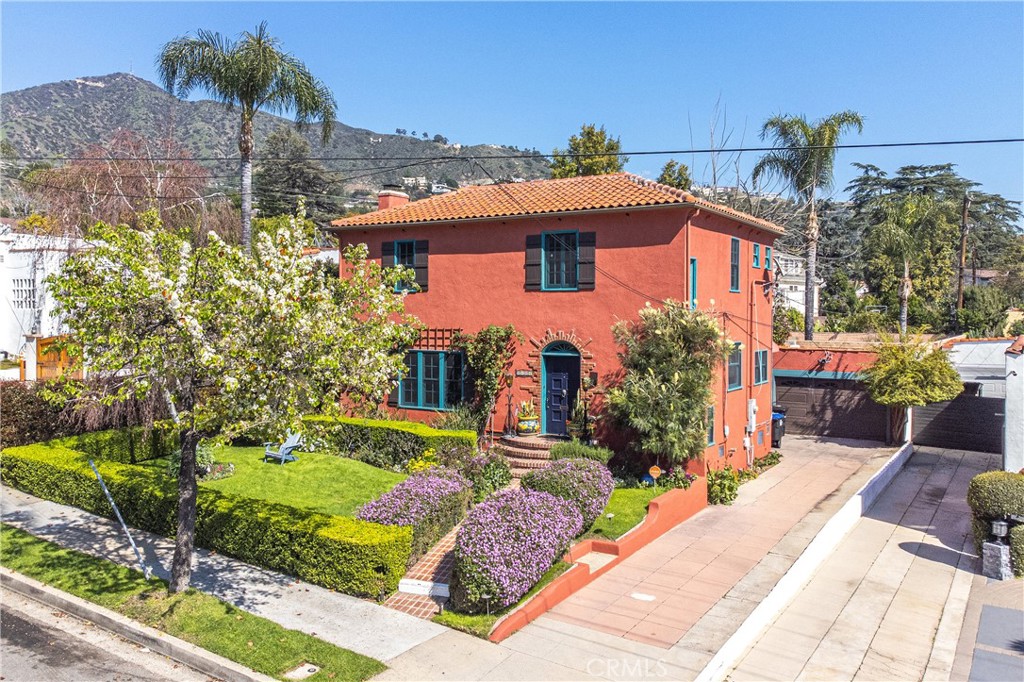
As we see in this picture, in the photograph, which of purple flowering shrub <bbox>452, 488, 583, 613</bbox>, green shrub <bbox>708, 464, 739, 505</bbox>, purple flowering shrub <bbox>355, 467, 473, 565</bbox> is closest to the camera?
purple flowering shrub <bbox>452, 488, 583, 613</bbox>

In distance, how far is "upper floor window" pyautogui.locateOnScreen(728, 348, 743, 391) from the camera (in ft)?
65.7

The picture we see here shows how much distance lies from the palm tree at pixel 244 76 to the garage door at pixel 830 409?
1893 centimetres

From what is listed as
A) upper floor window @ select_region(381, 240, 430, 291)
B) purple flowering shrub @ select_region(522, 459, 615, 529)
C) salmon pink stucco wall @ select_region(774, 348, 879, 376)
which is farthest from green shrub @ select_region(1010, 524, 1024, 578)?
upper floor window @ select_region(381, 240, 430, 291)

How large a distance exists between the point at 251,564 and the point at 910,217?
37.3 m

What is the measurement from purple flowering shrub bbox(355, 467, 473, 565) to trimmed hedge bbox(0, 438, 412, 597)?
1.43ft

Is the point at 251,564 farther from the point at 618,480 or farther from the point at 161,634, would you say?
the point at 618,480

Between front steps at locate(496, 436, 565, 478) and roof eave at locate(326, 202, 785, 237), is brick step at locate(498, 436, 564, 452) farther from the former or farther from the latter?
roof eave at locate(326, 202, 785, 237)

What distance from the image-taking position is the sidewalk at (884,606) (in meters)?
9.94

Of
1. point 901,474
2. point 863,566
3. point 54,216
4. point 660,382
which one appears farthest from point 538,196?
point 54,216

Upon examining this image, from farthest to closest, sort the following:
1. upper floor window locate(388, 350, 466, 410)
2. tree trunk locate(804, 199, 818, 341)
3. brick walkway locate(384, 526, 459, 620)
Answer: tree trunk locate(804, 199, 818, 341) → upper floor window locate(388, 350, 466, 410) → brick walkway locate(384, 526, 459, 620)

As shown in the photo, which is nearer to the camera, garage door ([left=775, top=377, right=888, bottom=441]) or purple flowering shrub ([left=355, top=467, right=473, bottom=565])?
purple flowering shrub ([left=355, top=467, right=473, bottom=565])

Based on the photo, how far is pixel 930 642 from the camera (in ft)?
35.6

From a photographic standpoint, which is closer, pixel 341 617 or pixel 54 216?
pixel 341 617

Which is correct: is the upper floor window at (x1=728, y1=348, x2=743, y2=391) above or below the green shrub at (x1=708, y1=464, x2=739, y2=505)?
above
